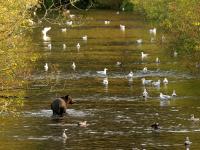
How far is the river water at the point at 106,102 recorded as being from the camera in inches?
1581

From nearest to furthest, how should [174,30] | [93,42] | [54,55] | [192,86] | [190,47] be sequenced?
1. [192,86]
2. [190,47]
3. [174,30]
4. [54,55]
5. [93,42]

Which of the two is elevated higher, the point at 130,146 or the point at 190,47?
the point at 190,47

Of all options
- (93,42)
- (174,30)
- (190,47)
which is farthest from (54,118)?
(93,42)

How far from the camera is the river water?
40156mm

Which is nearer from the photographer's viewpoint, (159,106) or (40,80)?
(159,106)

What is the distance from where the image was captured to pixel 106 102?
172ft

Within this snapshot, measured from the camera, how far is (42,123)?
148 ft

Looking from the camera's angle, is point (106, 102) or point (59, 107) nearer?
point (59, 107)

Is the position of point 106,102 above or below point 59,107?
below

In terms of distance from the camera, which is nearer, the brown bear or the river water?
the river water

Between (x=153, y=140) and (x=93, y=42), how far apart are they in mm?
50924

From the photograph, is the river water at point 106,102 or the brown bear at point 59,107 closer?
the river water at point 106,102

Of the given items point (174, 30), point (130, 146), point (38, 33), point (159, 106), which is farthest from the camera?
point (38, 33)

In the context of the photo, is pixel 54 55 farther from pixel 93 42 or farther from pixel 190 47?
pixel 190 47
